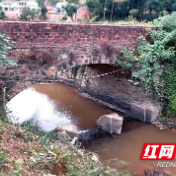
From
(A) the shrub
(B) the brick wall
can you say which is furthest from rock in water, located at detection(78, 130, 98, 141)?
(A) the shrub

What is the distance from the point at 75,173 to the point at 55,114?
17.8 ft

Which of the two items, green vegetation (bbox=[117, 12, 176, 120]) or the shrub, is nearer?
green vegetation (bbox=[117, 12, 176, 120])

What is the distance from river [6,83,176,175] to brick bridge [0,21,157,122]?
234 cm

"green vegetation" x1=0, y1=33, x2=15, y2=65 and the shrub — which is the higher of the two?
the shrub

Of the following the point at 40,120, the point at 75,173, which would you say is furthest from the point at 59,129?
the point at 75,173

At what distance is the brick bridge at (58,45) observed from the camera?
209 inches

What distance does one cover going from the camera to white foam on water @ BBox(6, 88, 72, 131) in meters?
8.04

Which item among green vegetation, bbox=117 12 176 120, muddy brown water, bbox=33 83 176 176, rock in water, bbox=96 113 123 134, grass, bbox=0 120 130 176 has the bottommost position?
muddy brown water, bbox=33 83 176 176

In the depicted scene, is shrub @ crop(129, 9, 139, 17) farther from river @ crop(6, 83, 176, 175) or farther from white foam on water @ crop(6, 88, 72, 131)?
white foam on water @ crop(6, 88, 72, 131)

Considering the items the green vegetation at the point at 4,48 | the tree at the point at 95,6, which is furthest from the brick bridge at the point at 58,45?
the tree at the point at 95,6

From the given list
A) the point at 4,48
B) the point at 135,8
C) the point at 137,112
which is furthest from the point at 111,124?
the point at 135,8

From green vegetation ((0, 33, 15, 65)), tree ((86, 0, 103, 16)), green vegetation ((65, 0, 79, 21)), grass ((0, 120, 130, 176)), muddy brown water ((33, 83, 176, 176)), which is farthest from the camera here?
green vegetation ((65, 0, 79, 21))

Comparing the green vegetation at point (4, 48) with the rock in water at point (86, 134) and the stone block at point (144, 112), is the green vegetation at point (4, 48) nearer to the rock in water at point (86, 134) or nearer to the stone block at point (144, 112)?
the rock in water at point (86, 134)

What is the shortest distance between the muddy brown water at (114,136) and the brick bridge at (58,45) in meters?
2.33
